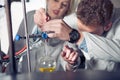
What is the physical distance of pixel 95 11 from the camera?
1418 mm

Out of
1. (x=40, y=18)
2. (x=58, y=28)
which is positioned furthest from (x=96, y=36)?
(x=40, y=18)

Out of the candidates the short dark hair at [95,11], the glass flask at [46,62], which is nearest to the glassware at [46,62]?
the glass flask at [46,62]

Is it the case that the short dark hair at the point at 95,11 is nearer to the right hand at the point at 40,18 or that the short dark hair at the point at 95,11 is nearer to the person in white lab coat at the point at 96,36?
the person in white lab coat at the point at 96,36

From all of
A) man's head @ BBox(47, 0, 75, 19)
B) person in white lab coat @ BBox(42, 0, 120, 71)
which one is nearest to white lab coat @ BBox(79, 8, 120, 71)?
person in white lab coat @ BBox(42, 0, 120, 71)

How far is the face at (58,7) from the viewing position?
1.44 m

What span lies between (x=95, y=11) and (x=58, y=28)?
0.21 meters

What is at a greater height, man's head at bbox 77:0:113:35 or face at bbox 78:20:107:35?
man's head at bbox 77:0:113:35

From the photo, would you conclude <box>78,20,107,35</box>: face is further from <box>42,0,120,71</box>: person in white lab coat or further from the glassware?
the glassware

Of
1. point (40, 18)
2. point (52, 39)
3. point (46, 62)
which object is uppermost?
point (40, 18)

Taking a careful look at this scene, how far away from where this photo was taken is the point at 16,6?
4.70ft

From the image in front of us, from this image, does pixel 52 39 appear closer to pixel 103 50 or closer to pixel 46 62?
pixel 46 62

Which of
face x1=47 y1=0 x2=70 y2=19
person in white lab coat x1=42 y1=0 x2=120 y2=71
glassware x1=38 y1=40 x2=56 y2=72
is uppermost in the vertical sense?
face x1=47 y1=0 x2=70 y2=19

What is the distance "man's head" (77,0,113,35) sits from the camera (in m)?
1.42

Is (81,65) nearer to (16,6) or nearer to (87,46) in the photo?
(87,46)
